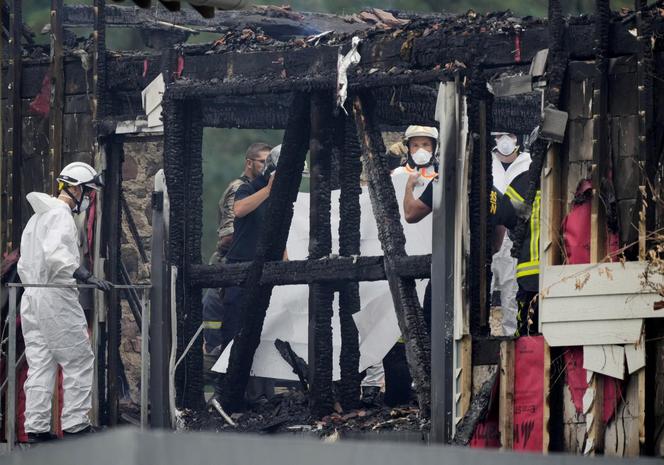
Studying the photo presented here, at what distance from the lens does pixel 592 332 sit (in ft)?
39.6

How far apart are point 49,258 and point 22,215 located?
5.65ft

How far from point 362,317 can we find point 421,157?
137 centimetres

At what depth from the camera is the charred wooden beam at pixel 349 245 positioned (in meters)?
14.3

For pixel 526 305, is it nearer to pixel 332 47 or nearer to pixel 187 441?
pixel 332 47

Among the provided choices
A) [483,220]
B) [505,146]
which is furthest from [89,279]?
[505,146]

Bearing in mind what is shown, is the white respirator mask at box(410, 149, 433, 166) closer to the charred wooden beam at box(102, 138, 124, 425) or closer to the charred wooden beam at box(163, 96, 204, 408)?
the charred wooden beam at box(163, 96, 204, 408)

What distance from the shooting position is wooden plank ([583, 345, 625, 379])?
11930 mm

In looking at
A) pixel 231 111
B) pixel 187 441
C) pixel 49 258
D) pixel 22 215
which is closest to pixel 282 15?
→ pixel 231 111

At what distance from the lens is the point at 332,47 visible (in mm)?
13906

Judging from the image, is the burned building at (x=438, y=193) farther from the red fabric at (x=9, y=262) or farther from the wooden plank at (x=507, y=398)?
the red fabric at (x=9, y=262)

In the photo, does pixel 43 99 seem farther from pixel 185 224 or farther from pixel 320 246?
pixel 320 246

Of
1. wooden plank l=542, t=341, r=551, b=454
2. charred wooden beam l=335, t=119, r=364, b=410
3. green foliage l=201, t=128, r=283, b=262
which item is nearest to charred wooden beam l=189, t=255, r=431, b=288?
charred wooden beam l=335, t=119, r=364, b=410

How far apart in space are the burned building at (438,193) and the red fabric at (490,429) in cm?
2

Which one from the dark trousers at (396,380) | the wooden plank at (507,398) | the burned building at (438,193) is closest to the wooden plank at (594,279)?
the burned building at (438,193)
